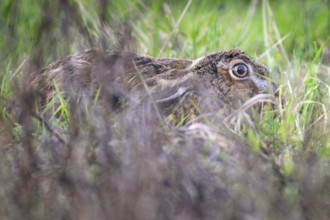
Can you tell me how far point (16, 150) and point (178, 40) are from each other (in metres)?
2.60

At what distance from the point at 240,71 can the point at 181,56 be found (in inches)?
37.5

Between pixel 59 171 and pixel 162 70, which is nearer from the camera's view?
pixel 59 171

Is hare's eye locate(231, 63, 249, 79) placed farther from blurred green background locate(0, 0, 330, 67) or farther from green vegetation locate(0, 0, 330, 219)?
blurred green background locate(0, 0, 330, 67)

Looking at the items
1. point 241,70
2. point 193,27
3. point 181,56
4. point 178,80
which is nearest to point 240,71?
point 241,70

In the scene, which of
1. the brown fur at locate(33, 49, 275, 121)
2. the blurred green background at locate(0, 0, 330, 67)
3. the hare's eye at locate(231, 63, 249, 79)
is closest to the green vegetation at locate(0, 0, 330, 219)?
the blurred green background at locate(0, 0, 330, 67)

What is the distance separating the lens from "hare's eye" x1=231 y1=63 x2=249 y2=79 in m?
4.84

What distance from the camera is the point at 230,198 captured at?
3.41 m

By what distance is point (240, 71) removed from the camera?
15.9 feet

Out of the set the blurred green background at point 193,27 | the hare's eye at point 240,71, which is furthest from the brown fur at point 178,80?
the blurred green background at point 193,27

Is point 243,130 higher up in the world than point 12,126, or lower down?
lower down

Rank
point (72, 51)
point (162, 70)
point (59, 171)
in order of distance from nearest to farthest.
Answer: point (59, 171)
point (162, 70)
point (72, 51)

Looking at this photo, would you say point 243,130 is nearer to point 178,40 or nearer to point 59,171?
point 59,171

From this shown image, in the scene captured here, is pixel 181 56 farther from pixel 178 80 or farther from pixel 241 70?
pixel 178 80

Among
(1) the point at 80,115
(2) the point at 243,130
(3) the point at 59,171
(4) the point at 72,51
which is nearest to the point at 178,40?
(4) the point at 72,51
